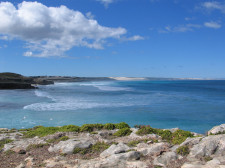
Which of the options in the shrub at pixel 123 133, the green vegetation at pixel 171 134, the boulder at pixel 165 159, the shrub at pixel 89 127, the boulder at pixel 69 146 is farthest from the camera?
the shrub at pixel 89 127

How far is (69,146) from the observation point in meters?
9.82

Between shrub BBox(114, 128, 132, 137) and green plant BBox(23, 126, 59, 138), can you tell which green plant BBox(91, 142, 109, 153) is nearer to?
shrub BBox(114, 128, 132, 137)

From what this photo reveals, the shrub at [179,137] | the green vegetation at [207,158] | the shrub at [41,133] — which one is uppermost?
the green vegetation at [207,158]

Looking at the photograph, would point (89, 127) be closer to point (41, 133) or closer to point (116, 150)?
point (41, 133)

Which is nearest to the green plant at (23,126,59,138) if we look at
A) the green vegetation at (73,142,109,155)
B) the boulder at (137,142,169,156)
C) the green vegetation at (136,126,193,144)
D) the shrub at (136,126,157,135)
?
the green vegetation at (73,142,109,155)

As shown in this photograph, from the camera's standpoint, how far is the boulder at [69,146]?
9.60 metres

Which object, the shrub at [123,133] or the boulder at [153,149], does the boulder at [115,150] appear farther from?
the shrub at [123,133]

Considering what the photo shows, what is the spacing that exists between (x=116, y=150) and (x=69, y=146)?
7.78 ft

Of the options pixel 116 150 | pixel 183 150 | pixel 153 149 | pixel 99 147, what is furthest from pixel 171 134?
pixel 99 147

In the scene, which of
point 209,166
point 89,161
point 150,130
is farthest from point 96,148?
point 209,166

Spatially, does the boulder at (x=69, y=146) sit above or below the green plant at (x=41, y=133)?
above

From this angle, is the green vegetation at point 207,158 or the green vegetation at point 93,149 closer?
the green vegetation at point 207,158

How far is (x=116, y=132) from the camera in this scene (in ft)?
40.3

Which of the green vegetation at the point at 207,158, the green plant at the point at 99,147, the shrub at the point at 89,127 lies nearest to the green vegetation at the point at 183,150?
the green vegetation at the point at 207,158
